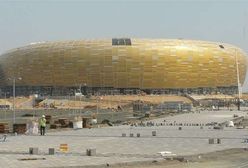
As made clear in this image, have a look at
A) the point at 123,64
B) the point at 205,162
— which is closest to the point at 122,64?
the point at 123,64

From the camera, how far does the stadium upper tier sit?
470ft

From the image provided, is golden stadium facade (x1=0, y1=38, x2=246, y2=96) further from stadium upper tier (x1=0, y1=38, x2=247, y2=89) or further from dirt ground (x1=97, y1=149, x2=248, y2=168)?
dirt ground (x1=97, y1=149, x2=248, y2=168)

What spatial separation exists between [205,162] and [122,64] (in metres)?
124

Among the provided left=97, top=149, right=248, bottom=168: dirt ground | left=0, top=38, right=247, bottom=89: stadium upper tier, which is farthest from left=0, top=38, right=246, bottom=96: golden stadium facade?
left=97, top=149, right=248, bottom=168: dirt ground

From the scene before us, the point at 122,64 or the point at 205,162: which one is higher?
the point at 122,64

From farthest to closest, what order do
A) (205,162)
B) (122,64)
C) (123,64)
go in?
(123,64)
(122,64)
(205,162)

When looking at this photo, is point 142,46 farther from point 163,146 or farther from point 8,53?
point 163,146

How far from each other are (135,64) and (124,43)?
23.2 feet

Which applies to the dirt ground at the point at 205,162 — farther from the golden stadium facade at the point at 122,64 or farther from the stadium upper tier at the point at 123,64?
the stadium upper tier at the point at 123,64

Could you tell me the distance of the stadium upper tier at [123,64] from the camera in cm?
14338

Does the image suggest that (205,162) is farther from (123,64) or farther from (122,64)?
(123,64)

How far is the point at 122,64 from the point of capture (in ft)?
469

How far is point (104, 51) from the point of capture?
470ft

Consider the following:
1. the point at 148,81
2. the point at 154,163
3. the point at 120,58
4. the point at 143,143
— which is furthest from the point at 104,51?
the point at 154,163
